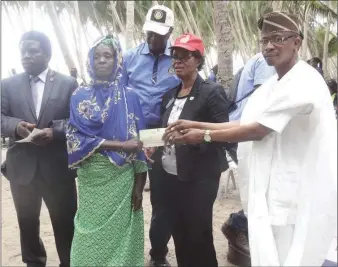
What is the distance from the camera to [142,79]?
3.26m

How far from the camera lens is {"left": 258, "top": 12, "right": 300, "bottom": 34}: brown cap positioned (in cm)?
201

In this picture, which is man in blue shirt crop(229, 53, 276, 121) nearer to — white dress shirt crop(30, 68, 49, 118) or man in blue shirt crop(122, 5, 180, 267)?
man in blue shirt crop(122, 5, 180, 267)

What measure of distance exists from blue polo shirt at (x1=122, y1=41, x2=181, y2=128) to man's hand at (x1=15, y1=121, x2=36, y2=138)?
738 mm

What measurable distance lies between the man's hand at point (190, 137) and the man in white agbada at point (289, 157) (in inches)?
4.4

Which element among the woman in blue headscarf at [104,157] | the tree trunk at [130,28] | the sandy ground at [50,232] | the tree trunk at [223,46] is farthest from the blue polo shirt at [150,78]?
the tree trunk at [130,28]

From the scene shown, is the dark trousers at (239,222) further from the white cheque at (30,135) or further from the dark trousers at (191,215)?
the white cheque at (30,135)

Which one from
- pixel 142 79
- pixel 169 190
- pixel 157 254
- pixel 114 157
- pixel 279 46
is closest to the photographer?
pixel 279 46

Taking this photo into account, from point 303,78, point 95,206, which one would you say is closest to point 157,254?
point 95,206

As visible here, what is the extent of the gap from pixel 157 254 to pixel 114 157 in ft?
4.25

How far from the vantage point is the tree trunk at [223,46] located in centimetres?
665

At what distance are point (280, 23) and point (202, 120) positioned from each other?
94 cm

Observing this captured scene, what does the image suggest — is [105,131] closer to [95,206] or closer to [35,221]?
[95,206]

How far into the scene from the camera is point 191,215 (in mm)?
2887

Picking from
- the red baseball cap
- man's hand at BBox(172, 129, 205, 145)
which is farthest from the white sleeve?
the red baseball cap
